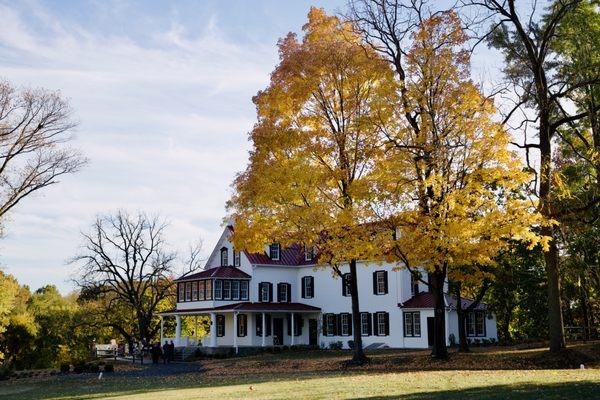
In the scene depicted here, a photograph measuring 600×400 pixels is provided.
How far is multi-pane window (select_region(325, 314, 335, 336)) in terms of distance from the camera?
48.9 meters

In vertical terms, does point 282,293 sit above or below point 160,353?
above

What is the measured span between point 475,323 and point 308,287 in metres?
13.3

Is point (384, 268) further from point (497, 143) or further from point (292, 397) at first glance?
point (292, 397)

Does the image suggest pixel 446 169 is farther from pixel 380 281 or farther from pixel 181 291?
pixel 181 291

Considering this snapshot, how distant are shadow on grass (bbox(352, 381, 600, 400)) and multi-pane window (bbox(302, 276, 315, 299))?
120ft

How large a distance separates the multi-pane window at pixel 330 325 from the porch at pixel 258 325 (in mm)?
837

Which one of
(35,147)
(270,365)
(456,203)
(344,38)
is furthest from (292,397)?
(35,147)

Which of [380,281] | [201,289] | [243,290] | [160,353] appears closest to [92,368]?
[160,353]

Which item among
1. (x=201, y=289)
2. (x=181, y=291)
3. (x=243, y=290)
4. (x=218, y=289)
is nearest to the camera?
(x=218, y=289)

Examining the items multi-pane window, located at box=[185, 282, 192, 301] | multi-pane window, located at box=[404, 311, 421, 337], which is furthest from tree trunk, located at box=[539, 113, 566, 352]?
multi-pane window, located at box=[185, 282, 192, 301]

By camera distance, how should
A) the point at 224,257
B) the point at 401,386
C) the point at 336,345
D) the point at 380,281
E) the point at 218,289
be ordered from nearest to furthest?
the point at 401,386
the point at 380,281
the point at 336,345
the point at 218,289
the point at 224,257

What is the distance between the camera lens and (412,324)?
1714 inches

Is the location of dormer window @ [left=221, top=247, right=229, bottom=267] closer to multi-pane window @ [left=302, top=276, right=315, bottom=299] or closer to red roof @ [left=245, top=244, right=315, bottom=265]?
red roof @ [left=245, top=244, right=315, bottom=265]

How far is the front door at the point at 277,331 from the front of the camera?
165ft
